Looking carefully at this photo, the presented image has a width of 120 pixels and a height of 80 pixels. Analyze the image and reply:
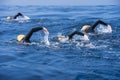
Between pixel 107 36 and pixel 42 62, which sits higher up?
pixel 107 36

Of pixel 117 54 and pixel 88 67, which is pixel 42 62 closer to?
pixel 88 67

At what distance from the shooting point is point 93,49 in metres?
17.8

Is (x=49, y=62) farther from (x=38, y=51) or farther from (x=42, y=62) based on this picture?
(x=38, y=51)

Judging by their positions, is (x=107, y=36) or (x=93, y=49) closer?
(x=93, y=49)

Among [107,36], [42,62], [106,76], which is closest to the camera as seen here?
[106,76]

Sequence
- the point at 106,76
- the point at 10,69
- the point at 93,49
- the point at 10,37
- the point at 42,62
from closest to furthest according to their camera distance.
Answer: the point at 106,76 → the point at 10,69 → the point at 42,62 → the point at 93,49 → the point at 10,37

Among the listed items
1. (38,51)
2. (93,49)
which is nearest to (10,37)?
(38,51)

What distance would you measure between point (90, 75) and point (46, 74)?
1.83m

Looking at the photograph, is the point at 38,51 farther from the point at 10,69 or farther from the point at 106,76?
the point at 106,76

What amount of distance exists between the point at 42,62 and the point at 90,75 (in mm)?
3152

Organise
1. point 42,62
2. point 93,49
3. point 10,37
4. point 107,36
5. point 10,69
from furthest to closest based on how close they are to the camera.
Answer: point 10,37 < point 107,36 < point 93,49 < point 42,62 < point 10,69

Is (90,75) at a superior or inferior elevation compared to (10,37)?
inferior

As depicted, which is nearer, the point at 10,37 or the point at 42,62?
the point at 42,62

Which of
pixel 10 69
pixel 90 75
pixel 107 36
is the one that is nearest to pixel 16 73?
pixel 10 69
